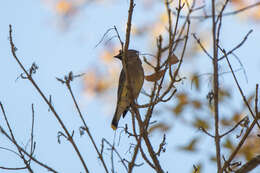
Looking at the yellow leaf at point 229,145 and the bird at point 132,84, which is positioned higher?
the bird at point 132,84

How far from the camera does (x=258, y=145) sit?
4898 mm

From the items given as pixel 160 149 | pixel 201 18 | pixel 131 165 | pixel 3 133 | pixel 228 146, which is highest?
pixel 201 18

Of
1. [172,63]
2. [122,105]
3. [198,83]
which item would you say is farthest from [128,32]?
[122,105]

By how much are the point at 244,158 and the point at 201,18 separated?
5.85 feet

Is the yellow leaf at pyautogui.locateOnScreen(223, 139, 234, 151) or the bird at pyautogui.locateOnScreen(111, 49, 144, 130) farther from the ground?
the bird at pyautogui.locateOnScreen(111, 49, 144, 130)

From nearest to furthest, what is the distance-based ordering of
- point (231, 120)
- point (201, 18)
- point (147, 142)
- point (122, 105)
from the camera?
point (147, 142), point (201, 18), point (231, 120), point (122, 105)

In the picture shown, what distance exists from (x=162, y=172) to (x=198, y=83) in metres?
1.83

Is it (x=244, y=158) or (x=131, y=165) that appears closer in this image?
(x=131, y=165)

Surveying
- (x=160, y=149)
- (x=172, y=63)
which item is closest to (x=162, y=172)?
(x=160, y=149)

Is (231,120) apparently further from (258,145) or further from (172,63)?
(172,63)

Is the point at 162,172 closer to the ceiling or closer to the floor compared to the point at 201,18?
closer to the floor

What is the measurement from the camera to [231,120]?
16.3 ft

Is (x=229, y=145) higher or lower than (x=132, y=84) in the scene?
lower

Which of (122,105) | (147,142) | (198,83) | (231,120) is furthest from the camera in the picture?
Answer: (122,105)
